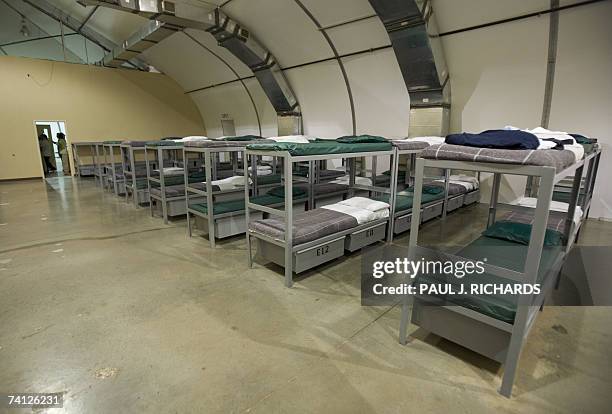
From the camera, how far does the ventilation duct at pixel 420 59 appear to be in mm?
5305

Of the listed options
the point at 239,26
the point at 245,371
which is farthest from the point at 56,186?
the point at 245,371

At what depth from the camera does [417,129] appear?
6887 mm

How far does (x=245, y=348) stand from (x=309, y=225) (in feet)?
4.86

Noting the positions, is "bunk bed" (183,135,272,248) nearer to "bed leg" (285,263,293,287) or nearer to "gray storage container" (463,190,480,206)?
"bed leg" (285,263,293,287)

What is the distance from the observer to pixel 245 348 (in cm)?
221

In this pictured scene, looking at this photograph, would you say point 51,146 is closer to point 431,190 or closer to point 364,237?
point 364,237

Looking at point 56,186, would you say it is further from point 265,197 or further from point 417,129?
point 417,129

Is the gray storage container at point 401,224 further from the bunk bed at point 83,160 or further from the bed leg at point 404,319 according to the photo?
the bunk bed at point 83,160

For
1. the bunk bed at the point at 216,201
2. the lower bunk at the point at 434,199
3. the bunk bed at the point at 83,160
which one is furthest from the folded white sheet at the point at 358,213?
the bunk bed at the point at 83,160

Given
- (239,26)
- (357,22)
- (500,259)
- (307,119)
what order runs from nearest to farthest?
(500,259) < (357,22) < (239,26) < (307,119)

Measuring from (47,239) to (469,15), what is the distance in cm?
794

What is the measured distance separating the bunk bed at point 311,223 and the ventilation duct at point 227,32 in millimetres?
5351

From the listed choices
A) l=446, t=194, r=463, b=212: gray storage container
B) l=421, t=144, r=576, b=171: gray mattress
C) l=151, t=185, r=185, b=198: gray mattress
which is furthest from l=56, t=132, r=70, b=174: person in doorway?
l=421, t=144, r=576, b=171: gray mattress

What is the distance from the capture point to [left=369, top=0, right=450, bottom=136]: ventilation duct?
530 centimetres
